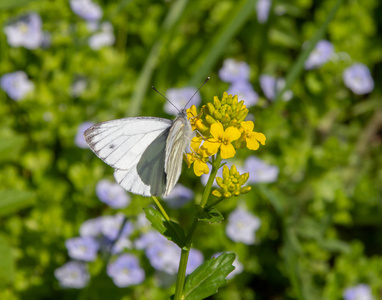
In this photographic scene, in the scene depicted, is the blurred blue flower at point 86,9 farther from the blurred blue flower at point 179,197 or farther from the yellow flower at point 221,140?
the yellow flower at point 221,140

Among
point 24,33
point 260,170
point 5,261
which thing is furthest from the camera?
point 24,33

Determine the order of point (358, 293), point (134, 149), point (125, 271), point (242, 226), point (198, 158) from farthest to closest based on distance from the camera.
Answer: point (242, 226) → point (358, 293) → point (125, 271) → point (134, 149) → point (198, 158)

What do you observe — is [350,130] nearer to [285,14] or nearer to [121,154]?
[285,14]

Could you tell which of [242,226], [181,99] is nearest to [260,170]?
[242,226]

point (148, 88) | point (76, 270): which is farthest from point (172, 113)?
point (76, 270)

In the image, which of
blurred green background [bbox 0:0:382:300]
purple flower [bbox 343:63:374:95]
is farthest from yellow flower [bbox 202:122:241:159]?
purple flower [bbox 343:63:374:95]

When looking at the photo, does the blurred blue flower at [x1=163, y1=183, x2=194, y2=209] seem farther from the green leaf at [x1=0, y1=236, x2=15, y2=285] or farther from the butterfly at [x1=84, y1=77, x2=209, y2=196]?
the butterfly at [x1=84, y1=77, x2=209, y2=196]

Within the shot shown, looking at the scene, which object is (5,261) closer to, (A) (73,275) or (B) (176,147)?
(A) (73,275)
